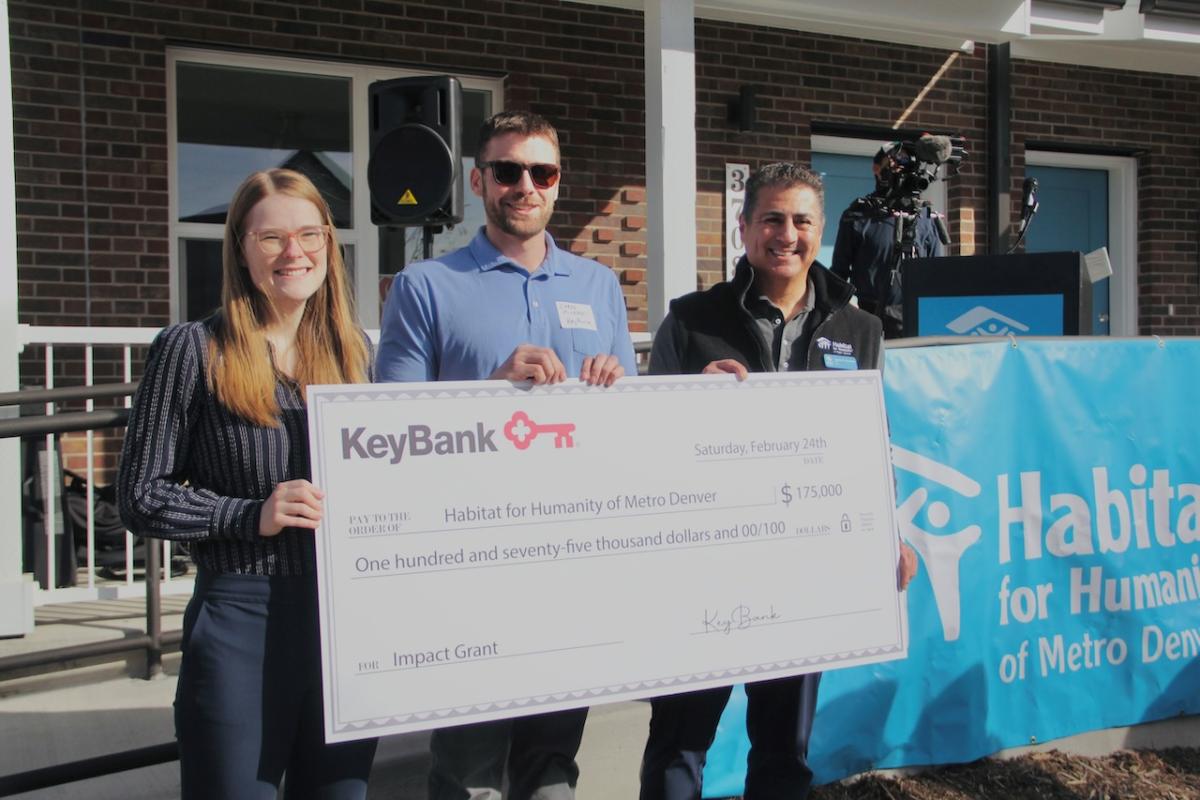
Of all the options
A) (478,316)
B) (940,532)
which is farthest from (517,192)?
(940,532)

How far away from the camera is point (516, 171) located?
240 centimetres

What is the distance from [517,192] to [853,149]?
6.49 metres

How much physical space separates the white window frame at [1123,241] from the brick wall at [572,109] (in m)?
0.09

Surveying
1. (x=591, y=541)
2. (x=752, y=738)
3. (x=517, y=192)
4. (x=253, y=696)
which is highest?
(x=517, y=192)

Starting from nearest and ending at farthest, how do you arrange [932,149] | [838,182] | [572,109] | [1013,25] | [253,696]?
[253,696] → [932,149] → [1013,25] → [572,109] → [838,182]

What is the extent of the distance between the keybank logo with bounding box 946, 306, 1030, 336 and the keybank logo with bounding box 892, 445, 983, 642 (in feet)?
3.98

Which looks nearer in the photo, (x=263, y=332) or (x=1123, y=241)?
(x=263, y=332)

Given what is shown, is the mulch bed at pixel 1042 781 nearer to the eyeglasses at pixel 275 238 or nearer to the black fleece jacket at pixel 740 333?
the black fleece jacket at pixel 740 333

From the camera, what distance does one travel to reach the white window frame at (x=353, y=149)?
6500 millimetres

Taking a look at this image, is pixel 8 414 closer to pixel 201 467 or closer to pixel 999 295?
pixel 201 467

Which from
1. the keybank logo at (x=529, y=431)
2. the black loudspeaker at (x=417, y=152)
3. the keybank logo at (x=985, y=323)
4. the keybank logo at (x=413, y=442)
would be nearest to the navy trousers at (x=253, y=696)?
the keybank logo at (x=413, y=442)

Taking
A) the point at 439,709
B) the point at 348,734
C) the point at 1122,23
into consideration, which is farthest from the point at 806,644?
the point at 1122,23

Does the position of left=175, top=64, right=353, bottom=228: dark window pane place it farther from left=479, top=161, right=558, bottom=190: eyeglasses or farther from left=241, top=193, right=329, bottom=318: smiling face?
left=241, top=193, right=329, bottom=318: smiling face

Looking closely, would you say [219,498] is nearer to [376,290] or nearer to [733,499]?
[733,499]
